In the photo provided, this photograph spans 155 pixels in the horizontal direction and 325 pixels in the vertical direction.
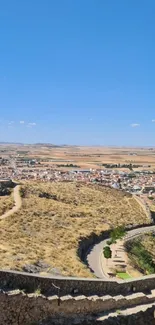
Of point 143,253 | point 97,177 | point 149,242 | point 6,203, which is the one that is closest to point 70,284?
point 143,253

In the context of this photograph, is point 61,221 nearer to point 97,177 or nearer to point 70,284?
point 70,284

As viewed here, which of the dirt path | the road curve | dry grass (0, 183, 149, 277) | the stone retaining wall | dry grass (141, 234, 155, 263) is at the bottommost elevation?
dry grass (141, 234, 155, 263)

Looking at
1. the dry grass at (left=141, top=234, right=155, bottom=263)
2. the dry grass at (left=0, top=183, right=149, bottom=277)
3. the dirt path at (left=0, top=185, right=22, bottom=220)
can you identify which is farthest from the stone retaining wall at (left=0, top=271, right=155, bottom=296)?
the dry grass at (left=141, top=234, right=155, bottom=263)

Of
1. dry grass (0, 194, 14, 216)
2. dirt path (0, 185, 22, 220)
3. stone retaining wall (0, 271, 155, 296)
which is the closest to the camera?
stone retaining wall (0, 271, 155, 296)

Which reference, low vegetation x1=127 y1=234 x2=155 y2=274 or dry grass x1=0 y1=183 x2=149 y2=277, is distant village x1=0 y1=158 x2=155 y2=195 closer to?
dry grass x1=0 y1=183 x2=149 y2=277

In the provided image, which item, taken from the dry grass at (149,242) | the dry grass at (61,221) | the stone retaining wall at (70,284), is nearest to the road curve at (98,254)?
the dry grass at (149,242)

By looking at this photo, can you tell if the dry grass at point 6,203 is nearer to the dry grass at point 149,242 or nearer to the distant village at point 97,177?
the dry grass at point 149,242

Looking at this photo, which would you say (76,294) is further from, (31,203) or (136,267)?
(31,203)
